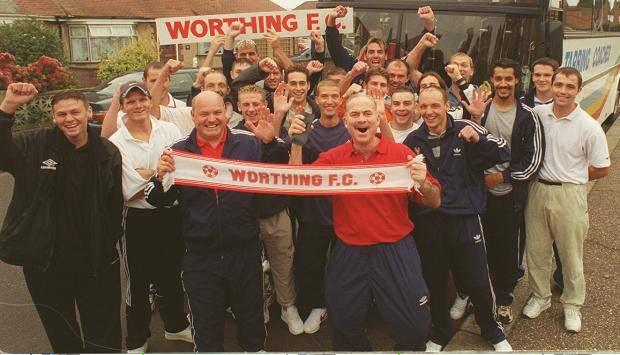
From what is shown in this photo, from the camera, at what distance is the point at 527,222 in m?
4.65

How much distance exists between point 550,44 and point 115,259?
5.51 metres

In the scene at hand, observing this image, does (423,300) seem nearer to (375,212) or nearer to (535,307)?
(375,212)

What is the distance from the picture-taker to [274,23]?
6.43 metres

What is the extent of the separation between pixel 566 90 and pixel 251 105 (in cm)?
242

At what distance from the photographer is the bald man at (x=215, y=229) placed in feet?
11.6

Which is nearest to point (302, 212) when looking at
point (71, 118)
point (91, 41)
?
point (71, 118)

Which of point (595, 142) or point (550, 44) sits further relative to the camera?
point (550, 44)

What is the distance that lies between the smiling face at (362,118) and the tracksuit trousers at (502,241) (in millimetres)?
1540

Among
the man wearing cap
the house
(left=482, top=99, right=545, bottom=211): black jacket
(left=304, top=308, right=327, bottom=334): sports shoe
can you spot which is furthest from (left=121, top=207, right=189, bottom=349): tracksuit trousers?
the house

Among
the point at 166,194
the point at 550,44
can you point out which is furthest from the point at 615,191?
the point at 166,194

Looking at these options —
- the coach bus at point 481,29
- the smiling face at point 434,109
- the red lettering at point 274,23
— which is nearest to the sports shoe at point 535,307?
the smiling face at point 434,109

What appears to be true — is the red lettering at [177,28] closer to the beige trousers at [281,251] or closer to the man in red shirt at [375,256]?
the beige trousers at [281,251]

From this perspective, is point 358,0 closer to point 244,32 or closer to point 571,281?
point 244,32

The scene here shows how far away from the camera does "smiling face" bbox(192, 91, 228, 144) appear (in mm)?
3521
